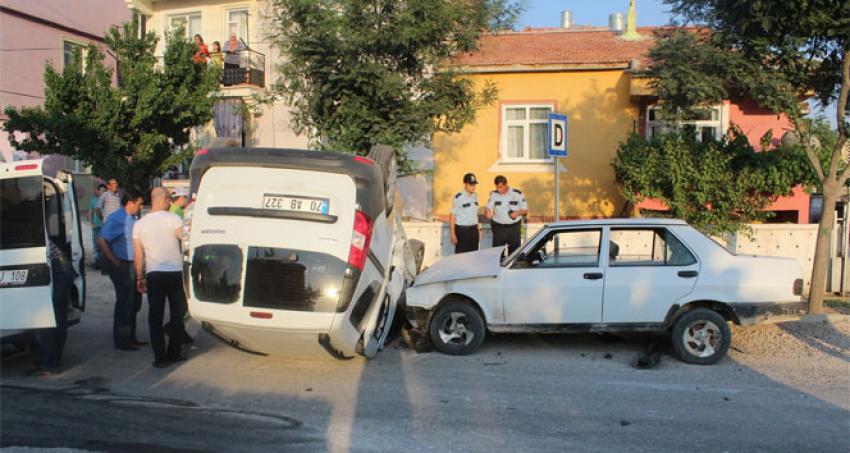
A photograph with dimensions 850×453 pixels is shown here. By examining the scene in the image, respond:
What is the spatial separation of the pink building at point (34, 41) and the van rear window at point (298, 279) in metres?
17.1

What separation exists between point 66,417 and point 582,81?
1298 centimetres

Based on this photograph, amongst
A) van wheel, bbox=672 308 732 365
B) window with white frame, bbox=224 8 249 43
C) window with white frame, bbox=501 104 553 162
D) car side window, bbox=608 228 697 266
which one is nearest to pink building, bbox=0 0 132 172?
window with white frame, bbox=224 8 249 43

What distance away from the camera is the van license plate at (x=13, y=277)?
6.64 metres

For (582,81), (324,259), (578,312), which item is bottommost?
(578,312)

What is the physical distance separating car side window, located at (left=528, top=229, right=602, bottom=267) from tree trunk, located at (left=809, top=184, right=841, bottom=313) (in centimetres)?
374

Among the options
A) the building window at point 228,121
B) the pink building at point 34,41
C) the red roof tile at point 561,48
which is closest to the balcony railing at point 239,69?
the building window at point 228,121

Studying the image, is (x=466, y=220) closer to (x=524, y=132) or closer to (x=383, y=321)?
(x=383, y=321)

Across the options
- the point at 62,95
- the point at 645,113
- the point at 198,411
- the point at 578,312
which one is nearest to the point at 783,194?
the point at 645,113

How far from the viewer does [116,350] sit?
26.4 ft

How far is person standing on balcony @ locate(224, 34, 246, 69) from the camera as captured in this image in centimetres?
1838

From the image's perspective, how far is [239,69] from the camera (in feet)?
60.5

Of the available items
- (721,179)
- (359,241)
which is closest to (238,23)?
(721,179)

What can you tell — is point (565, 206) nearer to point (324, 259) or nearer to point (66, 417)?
point (324, 259)

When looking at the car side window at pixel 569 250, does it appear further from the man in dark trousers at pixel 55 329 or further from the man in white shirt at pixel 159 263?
the man in dark trousers at pixel 55 329
